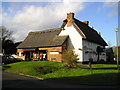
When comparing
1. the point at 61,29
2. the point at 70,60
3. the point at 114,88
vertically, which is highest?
the point at 61,29

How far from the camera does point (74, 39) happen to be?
33250mm

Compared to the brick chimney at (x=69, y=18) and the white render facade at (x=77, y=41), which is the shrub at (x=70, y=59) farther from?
the brick chimney at (x=69, y=18)

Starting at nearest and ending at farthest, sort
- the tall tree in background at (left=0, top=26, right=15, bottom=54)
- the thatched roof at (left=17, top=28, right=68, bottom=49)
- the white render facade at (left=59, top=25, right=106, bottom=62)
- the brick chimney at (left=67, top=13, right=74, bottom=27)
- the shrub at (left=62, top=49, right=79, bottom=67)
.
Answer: the shrub at (left=62, top=49, right=79, bottom=67)
the white render facade at (left=59, top=25, right=106, bottom=62)
the thatched roof at (left=17, top=28, right=68, bottom=49)
the brick chimney at (left=67, top=13, right=74, bottom=27)
the tall tree in background at (left=0, top=26, right=15, bottom=54)

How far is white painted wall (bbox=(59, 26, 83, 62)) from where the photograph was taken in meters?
32.2

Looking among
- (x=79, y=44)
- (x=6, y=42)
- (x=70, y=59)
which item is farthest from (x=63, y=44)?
(x=6, y=42)

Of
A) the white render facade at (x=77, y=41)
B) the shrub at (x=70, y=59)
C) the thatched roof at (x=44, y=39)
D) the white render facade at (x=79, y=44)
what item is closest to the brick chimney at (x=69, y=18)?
the white render facade at (x=77, y=41)

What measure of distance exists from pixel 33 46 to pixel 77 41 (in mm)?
10523

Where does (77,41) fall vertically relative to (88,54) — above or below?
above

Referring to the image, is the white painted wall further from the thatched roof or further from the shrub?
the shrub

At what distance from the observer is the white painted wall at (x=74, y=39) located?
32.2 m

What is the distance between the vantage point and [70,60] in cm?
2077

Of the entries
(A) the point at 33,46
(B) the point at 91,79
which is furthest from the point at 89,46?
(B) the point at 91,79

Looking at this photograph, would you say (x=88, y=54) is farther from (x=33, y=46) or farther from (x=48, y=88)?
(x=48, y=88)

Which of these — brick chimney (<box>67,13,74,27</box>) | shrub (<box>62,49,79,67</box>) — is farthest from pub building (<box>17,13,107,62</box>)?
shrub (<box>62,49,79,67</box>)
